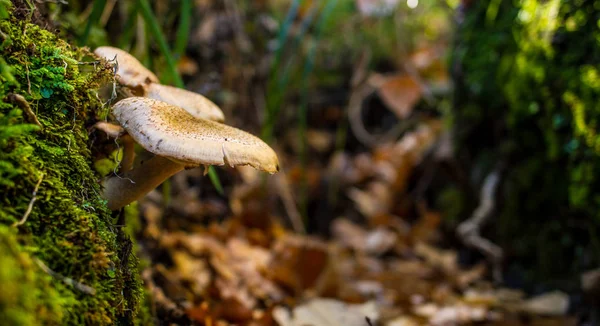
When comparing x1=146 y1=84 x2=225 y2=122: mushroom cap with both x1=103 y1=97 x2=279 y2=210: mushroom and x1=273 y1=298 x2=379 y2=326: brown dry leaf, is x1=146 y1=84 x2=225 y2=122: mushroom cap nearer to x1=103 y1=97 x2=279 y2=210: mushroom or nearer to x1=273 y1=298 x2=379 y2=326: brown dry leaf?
x1=103 y1=97 x2=279 y2=210: mushroom

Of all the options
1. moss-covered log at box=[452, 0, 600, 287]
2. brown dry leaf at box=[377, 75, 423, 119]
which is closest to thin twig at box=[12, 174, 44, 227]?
moss-covered log at box=[452, 0, 600, 287]

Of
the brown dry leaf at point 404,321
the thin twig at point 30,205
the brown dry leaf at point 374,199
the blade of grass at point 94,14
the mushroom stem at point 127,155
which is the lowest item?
the thin twig at point 30,205

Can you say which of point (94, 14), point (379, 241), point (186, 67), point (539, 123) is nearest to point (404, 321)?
point (539, 123)

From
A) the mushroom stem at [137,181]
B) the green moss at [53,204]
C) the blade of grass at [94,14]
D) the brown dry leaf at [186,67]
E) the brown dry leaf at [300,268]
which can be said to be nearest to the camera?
the green moss at [53,204]

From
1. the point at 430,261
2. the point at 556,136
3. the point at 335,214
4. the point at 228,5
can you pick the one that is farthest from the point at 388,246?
the point at 228,5

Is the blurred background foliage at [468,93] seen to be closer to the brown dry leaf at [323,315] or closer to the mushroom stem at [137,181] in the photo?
the mushroom stem at [137,181]

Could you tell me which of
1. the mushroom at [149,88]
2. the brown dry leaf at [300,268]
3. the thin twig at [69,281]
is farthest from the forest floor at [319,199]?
the thin twig at [69,281]
